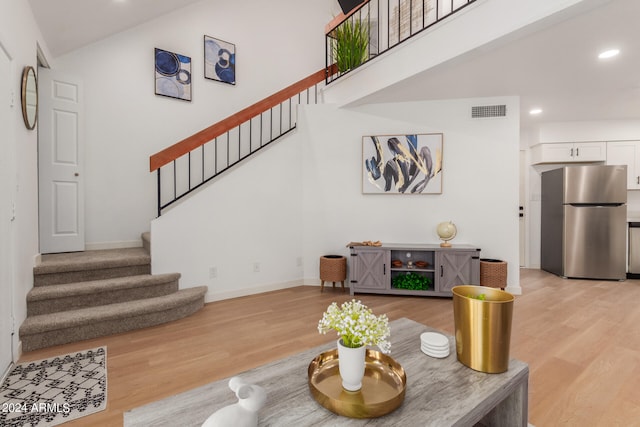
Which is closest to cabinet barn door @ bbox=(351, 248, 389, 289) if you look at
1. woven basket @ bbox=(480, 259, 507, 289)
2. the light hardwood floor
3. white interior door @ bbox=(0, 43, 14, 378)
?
the light hardwood floor

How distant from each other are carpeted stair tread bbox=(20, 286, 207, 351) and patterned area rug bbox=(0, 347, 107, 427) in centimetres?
29

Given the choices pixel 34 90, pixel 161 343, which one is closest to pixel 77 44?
pixel 34 90

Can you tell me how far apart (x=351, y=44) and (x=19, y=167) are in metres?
3.89

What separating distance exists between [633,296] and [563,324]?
1946mm

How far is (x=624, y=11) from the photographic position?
2.20m

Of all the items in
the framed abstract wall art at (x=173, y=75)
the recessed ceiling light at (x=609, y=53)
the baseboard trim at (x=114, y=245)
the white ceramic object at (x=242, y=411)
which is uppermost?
the framed abstract wall art at (x=173, y=75)

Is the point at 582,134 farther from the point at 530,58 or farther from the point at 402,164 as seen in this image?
the point at 402,164

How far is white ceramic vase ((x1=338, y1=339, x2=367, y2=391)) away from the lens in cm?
109

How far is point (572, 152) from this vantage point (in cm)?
529

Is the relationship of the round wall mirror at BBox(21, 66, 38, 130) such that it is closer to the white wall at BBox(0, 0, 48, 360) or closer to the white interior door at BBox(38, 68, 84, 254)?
the white wall at BBox(0, 0, 48, 360)

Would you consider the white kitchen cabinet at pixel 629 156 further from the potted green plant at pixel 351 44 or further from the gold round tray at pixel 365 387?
the gold round tray at pixel 365 387

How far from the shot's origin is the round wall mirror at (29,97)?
2516mm

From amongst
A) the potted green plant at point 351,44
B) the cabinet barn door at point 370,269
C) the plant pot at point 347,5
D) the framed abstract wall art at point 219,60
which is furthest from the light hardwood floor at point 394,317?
the plant pot at point 347,5

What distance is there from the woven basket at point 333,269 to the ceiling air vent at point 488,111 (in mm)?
2616
